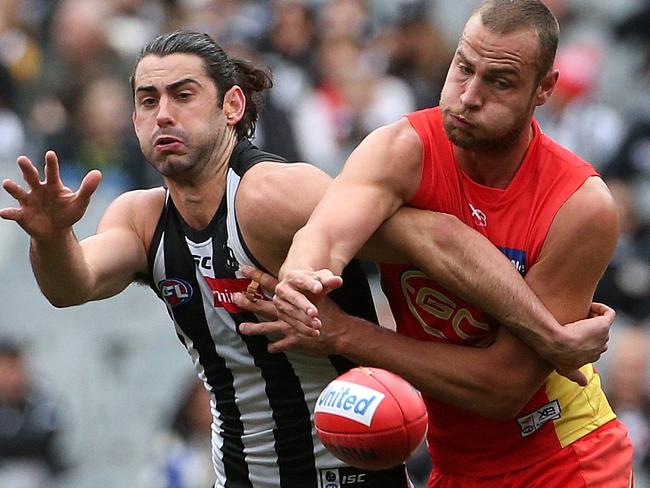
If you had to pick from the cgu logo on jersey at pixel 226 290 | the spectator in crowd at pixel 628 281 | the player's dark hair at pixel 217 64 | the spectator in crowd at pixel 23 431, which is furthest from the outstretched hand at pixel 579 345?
the spectator in crowd at pixel 23 431

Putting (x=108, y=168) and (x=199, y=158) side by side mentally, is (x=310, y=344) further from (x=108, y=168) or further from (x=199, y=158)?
(x=108, y=168)

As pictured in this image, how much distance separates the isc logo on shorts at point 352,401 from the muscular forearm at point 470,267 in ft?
1.89

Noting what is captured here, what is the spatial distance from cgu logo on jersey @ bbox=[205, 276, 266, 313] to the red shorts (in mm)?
1139

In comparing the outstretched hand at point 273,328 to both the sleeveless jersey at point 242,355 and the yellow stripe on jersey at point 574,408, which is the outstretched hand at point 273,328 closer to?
the sleeveless jersey at point 242,355

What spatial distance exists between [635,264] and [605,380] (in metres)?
0.97

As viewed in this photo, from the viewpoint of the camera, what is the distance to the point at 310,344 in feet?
18.1

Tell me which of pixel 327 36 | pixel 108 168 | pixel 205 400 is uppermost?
pixel 327 36

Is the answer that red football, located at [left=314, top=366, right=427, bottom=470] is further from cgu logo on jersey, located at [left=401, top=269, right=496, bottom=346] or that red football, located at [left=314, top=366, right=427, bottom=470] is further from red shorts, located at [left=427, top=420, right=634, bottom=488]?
red shorts, located at [left=427, top=420, right=634, bottom=488]

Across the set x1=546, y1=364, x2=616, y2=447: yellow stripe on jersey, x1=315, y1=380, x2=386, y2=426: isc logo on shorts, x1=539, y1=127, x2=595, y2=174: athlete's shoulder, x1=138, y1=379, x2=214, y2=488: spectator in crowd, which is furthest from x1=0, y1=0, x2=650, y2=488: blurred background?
x1=315, y1=380, x2=386, y2=426: isc logo on shorts

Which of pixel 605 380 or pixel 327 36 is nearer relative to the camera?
pixel 605 380

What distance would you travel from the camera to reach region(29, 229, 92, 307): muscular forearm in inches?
224

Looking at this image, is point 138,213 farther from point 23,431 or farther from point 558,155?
point 23,431

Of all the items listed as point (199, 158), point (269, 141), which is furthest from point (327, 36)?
point (199, 158)

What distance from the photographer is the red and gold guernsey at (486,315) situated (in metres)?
5.68
